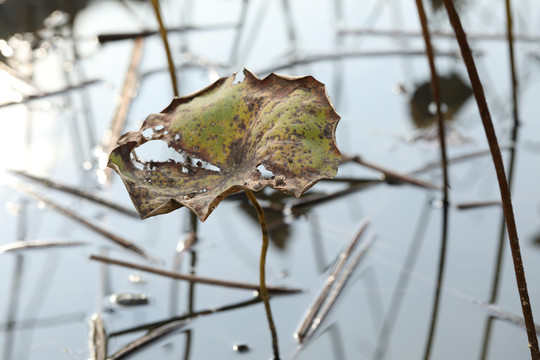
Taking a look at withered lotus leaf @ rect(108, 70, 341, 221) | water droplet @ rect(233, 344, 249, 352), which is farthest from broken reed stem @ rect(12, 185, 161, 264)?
withered lotus leaf @ rect(108, 70, 341, 221)

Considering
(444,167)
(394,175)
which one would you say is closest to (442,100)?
(394,175)

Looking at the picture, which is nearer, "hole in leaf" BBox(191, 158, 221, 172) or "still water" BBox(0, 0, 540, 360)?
"hole in leaf" BBox(191, 158, 221, 172)

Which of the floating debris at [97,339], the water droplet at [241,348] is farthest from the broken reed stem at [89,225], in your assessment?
the water droplet at [241,348]

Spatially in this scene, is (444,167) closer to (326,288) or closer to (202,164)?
(326,288)

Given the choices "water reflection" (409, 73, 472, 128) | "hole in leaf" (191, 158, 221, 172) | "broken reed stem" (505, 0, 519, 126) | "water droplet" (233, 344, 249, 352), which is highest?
"water reflection" (409, 73, 472, 128)

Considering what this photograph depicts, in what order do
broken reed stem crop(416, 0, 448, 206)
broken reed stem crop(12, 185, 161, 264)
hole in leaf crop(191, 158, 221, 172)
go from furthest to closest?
1. broken reed stem crop(12, 185, 161, 264)
2. broken reed stem crop(416, 0, 448, 206)
3. hole in leaf crop(191, 158, 221, 172)

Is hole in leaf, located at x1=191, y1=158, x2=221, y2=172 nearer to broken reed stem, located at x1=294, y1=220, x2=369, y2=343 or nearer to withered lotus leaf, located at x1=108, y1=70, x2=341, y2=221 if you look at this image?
withered lotus leaf, located at x1=108, y1=70, x2=341, y2=221

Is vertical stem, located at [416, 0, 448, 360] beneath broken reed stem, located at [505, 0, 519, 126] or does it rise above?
beneath
